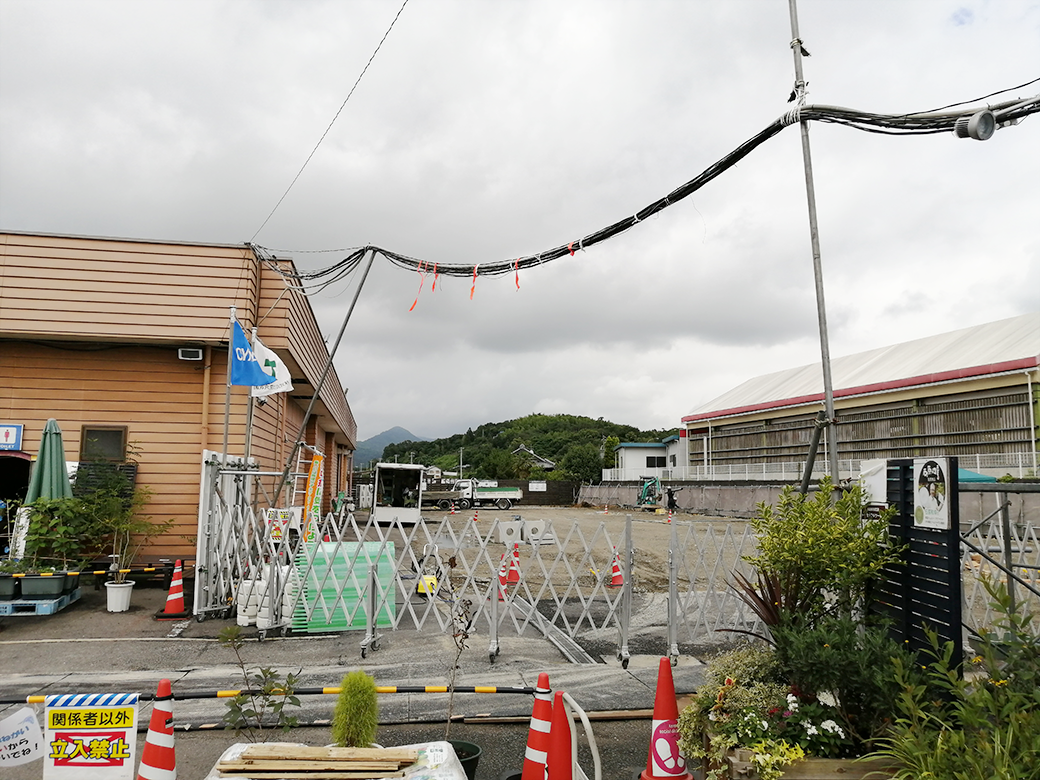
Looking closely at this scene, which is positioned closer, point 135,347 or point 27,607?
point 27,607

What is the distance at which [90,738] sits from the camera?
376 centimetres

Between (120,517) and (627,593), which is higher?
(120,517)

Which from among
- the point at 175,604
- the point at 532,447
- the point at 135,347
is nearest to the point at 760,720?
the point at 175,604

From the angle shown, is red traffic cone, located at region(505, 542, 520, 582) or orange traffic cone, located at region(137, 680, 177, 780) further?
red traffic cone, located at region(505, 542, 520, 582)

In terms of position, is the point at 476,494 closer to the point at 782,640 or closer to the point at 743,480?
the point at 743,480

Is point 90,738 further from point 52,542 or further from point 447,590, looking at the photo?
point 52,542

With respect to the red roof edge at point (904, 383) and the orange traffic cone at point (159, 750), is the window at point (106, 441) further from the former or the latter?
the red roof edge at point (904, 383)

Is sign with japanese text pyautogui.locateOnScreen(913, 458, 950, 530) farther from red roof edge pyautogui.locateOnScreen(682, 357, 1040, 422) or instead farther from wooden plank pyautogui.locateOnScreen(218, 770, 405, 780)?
red roof edge pyautogui.locateOnScreen(682, 357, 1040, 422)

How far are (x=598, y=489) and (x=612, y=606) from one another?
5013 cm

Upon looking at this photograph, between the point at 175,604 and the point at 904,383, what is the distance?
102ft

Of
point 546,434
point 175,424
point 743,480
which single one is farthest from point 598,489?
point 546,434

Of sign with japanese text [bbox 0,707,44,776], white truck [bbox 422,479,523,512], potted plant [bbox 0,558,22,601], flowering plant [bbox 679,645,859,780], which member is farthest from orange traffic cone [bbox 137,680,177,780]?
white truck [bbox 422,479,523,512]

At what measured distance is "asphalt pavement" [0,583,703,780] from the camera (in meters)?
5.38

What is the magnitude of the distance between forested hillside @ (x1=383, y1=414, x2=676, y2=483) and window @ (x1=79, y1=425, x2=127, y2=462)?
173 ft
